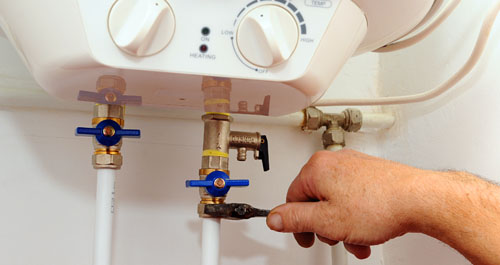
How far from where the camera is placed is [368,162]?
19.2 inches

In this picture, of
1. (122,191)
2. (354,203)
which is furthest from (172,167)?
(354,203)

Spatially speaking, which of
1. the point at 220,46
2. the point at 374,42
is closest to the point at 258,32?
the point at 220,46

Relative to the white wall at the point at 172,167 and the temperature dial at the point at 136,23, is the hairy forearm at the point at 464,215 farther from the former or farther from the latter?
the temperature dial at the point at 136,23

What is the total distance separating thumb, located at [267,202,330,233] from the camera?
18.5 inches

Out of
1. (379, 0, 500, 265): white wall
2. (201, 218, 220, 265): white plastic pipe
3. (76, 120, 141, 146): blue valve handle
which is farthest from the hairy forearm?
(76, 120, 141, 146): blue valve handle

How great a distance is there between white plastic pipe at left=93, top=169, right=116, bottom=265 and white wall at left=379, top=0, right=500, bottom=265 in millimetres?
419

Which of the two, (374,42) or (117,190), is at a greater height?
(374,42)

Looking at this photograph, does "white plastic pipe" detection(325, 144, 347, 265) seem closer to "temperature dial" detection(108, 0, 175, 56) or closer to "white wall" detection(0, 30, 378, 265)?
"white wall" detection(0, 30, 378, 265)

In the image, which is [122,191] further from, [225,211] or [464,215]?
[464,215]

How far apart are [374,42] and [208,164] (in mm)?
228

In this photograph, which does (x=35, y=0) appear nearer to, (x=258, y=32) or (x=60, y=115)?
(x=258, y=32)

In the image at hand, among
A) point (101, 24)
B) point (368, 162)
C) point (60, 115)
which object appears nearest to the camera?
point (101, 24)

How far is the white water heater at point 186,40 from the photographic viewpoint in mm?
374

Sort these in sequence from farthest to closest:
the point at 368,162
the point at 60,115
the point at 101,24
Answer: the point at 60,115 < the point at 368,162 < the point at 101,24
